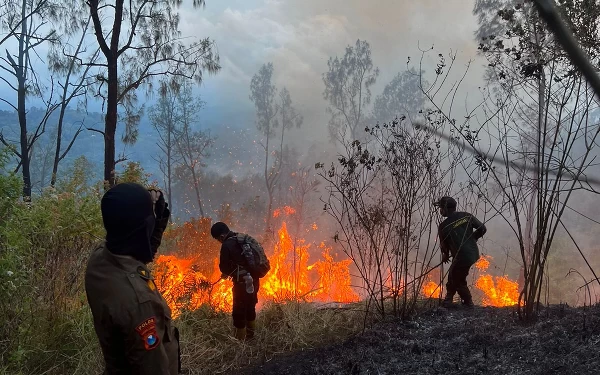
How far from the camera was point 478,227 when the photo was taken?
19.6 feet

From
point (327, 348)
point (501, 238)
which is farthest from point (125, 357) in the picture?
point (501, 238)

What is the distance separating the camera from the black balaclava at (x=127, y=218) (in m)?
2.02

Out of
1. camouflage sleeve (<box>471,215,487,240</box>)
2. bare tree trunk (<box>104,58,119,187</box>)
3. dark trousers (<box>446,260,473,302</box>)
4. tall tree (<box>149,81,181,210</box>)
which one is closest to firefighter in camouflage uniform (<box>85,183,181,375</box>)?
dark trousers (<box>446,260,473,302</box>)

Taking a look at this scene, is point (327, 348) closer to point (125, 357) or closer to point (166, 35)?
point (125, 357)

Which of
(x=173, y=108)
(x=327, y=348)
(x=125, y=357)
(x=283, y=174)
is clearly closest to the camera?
(x=125, y=357)

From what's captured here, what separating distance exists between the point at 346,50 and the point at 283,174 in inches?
502

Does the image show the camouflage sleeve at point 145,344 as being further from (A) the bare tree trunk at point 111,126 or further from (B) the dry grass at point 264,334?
(A) the bare tree trunk at point 111,126

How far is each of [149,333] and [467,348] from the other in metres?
3.34

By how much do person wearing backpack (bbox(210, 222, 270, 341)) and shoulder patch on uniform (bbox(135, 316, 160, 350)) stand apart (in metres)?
3.51

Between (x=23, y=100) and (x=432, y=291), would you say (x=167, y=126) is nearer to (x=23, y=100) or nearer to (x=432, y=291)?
(x=23, y=100)

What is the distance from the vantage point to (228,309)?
644cm

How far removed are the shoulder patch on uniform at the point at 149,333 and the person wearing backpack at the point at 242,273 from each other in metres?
3.51

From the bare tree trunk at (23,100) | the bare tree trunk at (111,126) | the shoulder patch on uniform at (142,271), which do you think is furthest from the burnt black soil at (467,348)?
the bare tree trunk at (23,100)

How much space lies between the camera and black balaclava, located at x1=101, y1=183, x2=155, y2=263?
2.02 metres
